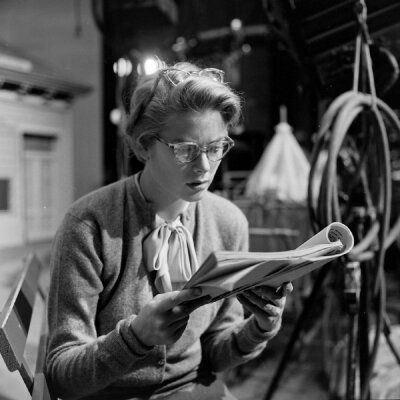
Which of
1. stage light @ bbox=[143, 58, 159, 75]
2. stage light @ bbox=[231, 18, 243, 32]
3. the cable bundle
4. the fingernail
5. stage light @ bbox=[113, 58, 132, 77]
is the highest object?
stage light @ bbox=[231, 18, 243, 32]

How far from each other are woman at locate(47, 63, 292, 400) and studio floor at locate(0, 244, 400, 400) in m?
0.33

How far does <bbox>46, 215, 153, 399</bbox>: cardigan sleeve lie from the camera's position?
101cm

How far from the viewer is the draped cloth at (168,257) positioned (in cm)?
107

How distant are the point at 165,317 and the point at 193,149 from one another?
0.31m

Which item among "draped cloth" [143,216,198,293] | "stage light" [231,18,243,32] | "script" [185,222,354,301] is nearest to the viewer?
"script" [185,222,354,301]

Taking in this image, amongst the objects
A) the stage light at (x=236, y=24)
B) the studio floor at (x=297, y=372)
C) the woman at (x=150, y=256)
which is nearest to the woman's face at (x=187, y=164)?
the woman at (x=150, y=256)

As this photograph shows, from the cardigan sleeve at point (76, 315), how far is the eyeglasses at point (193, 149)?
0.78ft

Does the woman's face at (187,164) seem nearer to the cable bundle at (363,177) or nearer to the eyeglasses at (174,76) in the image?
the eyeglasses at (174,76)

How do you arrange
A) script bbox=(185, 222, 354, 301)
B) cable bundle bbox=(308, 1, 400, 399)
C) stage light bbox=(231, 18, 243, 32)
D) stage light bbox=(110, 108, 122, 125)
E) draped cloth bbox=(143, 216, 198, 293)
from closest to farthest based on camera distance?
script bbox=(185, 222, 354, 301)
draped cloth bbox=(143, 216, 198, 293)
cable bundle bbox=(308, 1, 400, 399)
stage light bbox=(110, 108, 122, 125)
stage light bbox=(231, 18, 243, 32)

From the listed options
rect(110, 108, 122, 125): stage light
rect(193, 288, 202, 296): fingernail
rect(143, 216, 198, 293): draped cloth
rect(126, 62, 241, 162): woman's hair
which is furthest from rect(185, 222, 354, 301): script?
rect(110, 108, 122, 125): stage light

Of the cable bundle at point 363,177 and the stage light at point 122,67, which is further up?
the stage light at point 122,67

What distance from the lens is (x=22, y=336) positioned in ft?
3.44

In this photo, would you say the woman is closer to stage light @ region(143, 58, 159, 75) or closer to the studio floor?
stage light @ region(143, 58, 159, 75)

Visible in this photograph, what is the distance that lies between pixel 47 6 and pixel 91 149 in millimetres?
429
